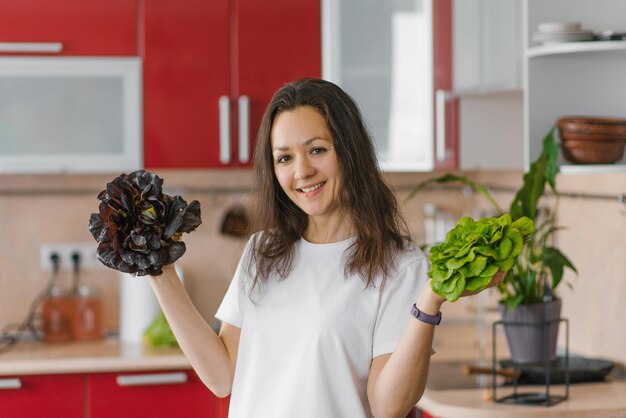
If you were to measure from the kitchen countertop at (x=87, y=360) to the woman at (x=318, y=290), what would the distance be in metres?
1.25

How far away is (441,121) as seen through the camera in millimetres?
3299

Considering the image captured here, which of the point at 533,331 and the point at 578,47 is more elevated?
the point at 578,47

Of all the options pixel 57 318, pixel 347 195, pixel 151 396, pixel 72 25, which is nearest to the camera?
pixel 347 195

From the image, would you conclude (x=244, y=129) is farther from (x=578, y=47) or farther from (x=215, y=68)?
(x=578, y=47)

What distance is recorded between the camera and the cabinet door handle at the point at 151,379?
3.08 metres

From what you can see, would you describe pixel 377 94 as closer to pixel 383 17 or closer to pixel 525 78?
pixel 383 17

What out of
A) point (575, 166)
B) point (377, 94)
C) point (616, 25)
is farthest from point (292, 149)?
point (377, 94)

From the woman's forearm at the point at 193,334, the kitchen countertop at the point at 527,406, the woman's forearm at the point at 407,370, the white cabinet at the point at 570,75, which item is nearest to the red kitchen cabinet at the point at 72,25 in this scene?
the white cabinet at the point at 570,75

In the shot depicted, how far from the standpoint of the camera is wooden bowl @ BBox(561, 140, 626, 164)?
7.96ft

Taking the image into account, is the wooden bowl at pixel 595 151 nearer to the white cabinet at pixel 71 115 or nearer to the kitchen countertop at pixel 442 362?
the kitchen countertop at pixel 442 362

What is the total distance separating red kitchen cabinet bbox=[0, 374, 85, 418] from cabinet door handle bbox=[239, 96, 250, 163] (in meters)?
0.84

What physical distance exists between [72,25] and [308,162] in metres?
1.70

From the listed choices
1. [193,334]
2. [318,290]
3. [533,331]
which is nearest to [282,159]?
[318,290]

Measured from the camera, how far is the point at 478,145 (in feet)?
10.8
